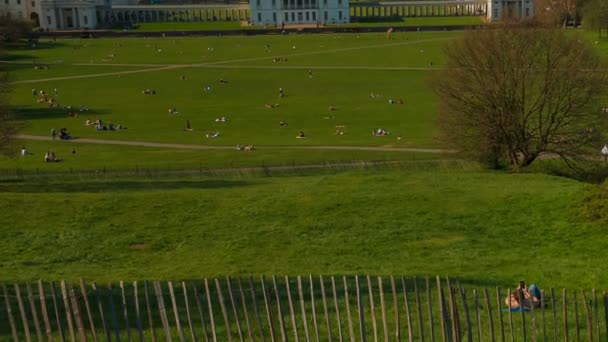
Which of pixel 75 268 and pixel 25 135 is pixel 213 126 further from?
pixel 75 268

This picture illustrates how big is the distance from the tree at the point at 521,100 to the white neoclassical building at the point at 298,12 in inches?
5755

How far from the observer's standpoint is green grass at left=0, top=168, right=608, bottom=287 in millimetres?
20406

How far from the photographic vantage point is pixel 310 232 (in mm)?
24875

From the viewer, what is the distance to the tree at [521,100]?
4066 cm

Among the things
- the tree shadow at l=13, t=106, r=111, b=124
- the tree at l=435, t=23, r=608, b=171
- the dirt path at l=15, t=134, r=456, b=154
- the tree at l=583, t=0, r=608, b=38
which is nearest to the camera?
the tree at l=435, t=23, r=608, b=171

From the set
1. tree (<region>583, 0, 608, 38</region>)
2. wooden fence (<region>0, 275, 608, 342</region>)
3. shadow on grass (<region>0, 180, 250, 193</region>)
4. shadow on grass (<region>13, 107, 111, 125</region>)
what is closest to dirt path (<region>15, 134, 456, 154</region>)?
shadow on grass (<region>13, 107, 111, 125</region>)

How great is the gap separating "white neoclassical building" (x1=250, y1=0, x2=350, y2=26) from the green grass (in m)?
158

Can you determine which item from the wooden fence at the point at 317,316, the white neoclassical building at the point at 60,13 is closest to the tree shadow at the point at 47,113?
the wooden fence at the point at 317,316

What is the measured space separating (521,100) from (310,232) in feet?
63.8

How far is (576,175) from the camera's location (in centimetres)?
4053

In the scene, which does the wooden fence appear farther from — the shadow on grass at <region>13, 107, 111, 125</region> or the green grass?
the shadow on grass at <region>13, 107, 111, 125</region>

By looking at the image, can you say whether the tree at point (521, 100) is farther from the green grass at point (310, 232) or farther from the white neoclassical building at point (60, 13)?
the white neoclassical building at point (60, 13)

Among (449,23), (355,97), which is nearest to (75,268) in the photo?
(355,97)

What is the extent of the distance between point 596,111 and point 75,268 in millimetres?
27461
